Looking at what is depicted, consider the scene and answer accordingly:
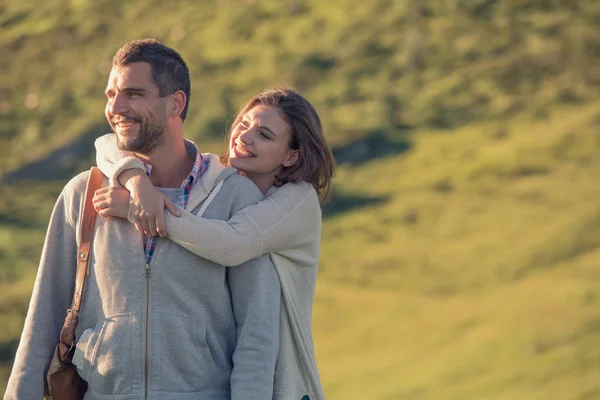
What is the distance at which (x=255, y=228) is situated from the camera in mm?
3375

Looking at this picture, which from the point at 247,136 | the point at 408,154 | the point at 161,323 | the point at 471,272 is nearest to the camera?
the point at 161,323

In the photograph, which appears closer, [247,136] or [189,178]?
[189,178]

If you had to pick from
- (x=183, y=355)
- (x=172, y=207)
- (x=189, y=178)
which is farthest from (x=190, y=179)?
(x=183, y=355)

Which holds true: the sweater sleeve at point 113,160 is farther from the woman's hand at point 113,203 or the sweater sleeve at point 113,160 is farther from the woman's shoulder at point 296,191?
the woman's shoulder at point 296,191

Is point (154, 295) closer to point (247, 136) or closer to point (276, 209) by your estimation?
point (276, 209)

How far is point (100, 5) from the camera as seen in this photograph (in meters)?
31.4

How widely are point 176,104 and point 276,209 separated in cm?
45

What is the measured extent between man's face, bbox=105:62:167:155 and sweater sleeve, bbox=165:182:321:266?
0.26m

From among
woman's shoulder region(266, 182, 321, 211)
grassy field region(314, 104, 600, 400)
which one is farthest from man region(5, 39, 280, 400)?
grassy field region(314, 104, 600, 400)

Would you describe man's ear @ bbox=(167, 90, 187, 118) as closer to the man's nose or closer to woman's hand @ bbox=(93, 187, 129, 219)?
the man's nose

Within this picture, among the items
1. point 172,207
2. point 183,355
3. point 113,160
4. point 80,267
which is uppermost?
point 113,160

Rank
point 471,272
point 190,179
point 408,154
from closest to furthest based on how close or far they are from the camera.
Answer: point 190,179 → point 471,272 → point 408,154

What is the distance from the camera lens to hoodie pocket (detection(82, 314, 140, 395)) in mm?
3289

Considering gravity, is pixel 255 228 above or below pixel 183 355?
above
